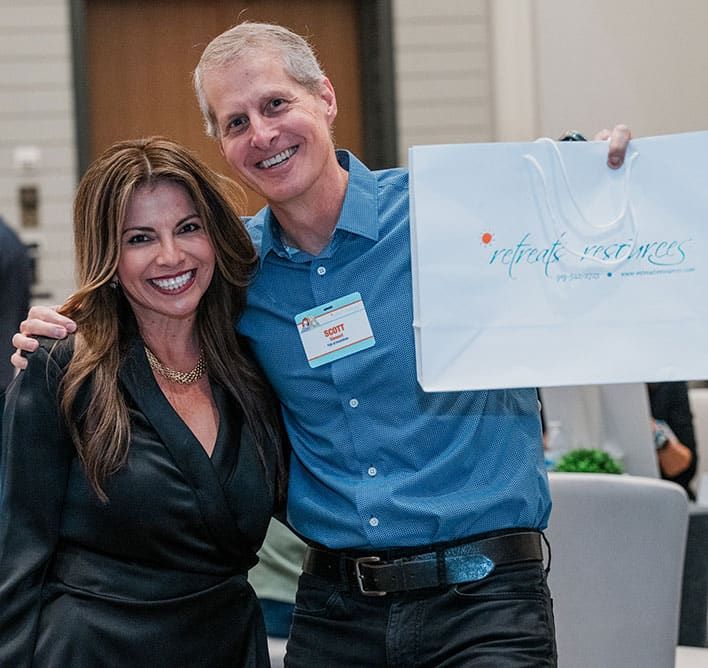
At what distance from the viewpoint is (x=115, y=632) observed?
2094 millimetres

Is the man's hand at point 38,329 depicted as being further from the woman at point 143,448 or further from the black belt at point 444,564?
the black belt at point 444,564

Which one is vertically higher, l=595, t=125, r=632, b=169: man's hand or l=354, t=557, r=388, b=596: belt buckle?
l=595, t=125, r=632, b=169: man's hand

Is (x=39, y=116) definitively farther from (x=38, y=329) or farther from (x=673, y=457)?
(x=38, y=329)

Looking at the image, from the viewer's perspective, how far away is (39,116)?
6562 millimetres

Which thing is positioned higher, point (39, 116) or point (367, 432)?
point (39, 116)

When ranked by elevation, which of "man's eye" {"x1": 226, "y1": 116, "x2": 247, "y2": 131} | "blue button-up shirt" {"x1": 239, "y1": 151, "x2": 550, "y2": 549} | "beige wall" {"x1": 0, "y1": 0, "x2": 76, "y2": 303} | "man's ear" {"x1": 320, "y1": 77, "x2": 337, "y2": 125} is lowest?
"blue button-up shirt" {"x1": 239, "y1": 151, "x2": 550, "y2": 549}

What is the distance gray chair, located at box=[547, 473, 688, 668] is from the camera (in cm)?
270

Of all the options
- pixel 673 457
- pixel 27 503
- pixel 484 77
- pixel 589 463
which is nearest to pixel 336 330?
pixel 27 503

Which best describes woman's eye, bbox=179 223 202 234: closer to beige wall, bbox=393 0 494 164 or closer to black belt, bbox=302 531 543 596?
black belt, bbox=302 531 543 596

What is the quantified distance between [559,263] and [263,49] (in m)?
0.75

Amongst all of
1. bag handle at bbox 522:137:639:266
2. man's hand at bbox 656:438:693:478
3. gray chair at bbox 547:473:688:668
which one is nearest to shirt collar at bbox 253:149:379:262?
bag handle at bbox 522:137:639:266

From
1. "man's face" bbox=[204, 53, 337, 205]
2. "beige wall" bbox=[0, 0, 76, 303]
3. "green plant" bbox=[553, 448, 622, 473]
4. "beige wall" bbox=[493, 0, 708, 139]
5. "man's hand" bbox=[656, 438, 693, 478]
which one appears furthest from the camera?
"beige wall" bbox=[493, 0, 708, 139]

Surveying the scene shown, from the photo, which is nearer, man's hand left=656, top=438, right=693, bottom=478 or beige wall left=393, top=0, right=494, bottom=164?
man's hand left=656, top=438, right=693, bottom=478

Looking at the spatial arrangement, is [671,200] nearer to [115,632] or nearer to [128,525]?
[128,525]
